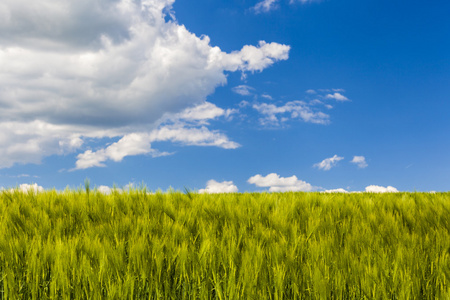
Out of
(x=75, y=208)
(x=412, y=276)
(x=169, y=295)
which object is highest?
(x=75, y=208)

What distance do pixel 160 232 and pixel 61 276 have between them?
0.88m

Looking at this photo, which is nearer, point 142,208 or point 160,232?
point 160,232

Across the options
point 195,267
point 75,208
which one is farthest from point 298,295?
point 75,208

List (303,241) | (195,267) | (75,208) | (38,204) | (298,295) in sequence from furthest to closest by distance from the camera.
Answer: (38,204) → (75,208) → (303,241) → (195,267) → (298,295)

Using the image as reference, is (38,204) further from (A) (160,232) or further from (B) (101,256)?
(B) (101,256)

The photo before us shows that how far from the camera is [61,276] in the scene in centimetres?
177

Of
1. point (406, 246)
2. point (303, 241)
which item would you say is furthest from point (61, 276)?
point (406, 246)

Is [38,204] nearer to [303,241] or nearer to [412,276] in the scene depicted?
[303,241]

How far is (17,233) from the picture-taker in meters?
2.63

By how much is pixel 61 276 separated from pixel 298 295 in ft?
3.98

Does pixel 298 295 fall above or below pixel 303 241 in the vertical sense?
below

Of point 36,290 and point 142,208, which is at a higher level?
point 142,208

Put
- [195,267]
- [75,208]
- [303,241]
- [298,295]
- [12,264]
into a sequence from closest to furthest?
[298,295] → [195,267] → [12,264] → [303,241] → [75,208]

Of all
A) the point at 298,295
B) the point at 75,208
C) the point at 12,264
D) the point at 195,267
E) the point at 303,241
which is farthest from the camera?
the point at 75,208
